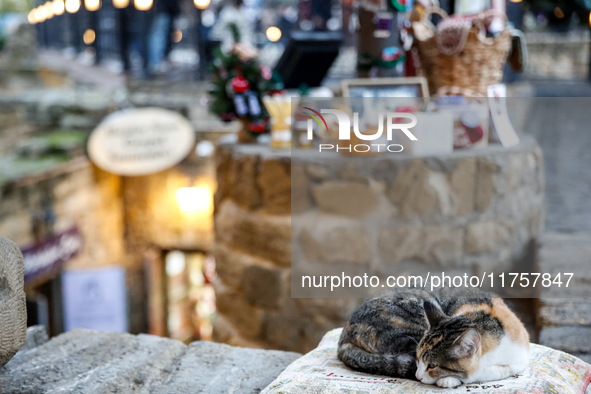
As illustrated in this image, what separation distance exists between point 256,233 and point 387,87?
32.4 inches

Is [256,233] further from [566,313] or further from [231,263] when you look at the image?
[566,313]

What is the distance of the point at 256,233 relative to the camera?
2436mm

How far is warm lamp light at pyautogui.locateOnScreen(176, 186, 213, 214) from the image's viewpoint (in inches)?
230

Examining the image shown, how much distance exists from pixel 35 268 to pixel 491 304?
4.81 m

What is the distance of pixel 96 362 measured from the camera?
4.74ft

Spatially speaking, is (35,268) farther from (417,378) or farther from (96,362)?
(417,378)

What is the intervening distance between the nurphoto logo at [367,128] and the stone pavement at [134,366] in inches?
29.4

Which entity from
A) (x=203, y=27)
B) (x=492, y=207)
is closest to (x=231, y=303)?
(x=492, y=207)

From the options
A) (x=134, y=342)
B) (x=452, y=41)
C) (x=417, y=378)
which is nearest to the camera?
(x=417, y=378)

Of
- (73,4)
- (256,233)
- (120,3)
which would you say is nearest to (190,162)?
(120,3)

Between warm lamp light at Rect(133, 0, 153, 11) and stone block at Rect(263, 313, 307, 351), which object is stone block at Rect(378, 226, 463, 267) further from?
warm lamp light at Rect(133, 0, 153, 11)

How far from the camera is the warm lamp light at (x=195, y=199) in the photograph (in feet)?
19.2

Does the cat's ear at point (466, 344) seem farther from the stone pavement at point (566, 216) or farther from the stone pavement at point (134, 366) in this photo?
the stone pavement at point (566, 216)

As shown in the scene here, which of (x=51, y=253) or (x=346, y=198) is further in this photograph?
(x=51, y=253)
